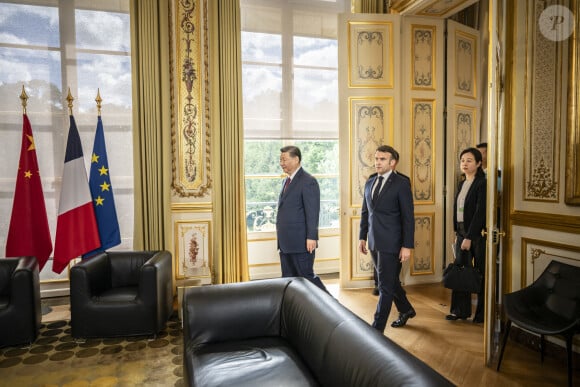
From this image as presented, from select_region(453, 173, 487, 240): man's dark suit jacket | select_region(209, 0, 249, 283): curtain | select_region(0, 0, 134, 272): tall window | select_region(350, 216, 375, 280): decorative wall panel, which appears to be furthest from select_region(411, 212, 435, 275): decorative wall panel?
select_region(0, 0, 134, 272): tall window

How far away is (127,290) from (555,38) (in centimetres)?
326

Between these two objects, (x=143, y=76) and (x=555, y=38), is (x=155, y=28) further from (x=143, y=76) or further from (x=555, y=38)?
(x=555, y=38)

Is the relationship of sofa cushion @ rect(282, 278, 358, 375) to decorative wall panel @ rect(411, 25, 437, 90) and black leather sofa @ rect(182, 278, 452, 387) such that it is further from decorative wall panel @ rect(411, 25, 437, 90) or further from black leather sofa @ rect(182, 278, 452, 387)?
decorative wall panel @ rect(411, 25, 437, 90)

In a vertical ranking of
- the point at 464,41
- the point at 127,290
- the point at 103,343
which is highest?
the point at 464,41

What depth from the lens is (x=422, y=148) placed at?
4.27 meters

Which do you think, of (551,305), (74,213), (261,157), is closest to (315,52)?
(261,157)

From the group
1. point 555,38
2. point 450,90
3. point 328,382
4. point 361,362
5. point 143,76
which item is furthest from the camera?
point 450,90

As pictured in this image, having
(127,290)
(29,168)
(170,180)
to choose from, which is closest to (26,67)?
(29,168)

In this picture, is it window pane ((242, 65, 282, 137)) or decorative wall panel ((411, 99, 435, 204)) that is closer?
decorative wall panel ((411, 99, 435, 204))

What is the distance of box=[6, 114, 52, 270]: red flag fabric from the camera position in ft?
11.6

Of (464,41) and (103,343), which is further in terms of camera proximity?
(464,41)

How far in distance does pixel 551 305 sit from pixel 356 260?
2044 mm

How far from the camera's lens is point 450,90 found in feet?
14.1

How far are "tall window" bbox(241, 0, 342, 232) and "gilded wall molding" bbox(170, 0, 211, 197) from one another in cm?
47
